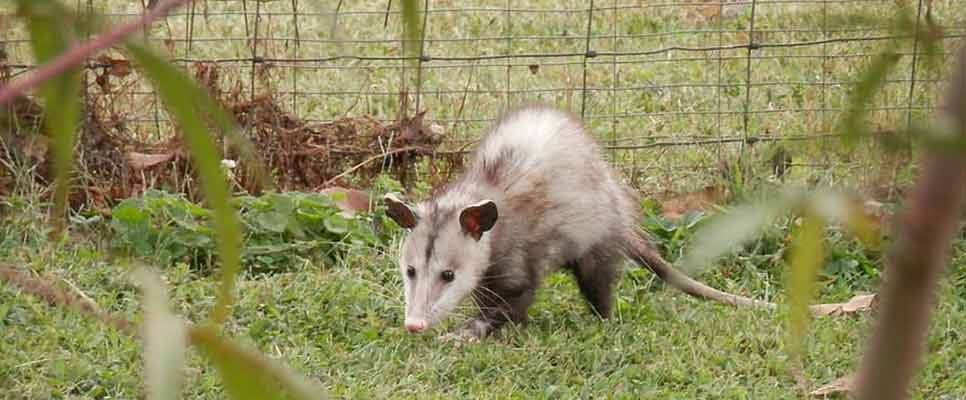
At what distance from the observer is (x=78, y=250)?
198 inches

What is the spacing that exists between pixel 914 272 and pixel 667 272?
4.62 m

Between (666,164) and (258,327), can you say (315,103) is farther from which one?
(258,327)

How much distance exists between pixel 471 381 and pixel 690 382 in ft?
2.00

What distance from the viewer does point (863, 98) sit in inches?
29.4

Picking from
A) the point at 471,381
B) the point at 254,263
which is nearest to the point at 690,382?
the point at 471,381

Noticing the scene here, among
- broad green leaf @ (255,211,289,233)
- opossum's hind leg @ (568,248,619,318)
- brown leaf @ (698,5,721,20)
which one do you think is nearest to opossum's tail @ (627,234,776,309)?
opossum's hind leg @ (568,248,619,318)

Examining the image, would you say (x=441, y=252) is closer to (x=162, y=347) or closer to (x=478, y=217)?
(x=478, y=217)

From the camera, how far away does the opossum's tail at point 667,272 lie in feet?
16.6

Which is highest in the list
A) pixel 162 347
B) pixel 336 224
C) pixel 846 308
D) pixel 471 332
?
pixel 162 347

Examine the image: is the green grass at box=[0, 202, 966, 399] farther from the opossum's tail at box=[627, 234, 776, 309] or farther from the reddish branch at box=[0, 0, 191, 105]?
the reddish branch at box=[0, 0, 191, 105]

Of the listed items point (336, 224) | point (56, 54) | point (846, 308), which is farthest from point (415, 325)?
point (56, 54)

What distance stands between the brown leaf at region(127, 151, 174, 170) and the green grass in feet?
1.37

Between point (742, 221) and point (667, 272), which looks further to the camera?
point (667, 272)

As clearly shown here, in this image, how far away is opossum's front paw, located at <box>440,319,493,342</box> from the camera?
183 inches
